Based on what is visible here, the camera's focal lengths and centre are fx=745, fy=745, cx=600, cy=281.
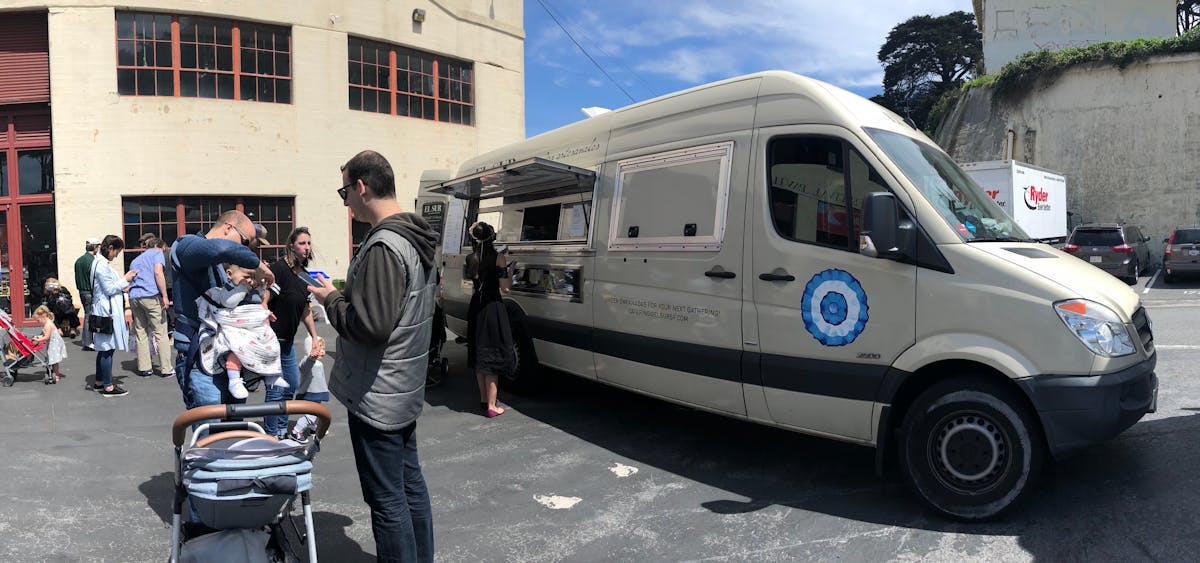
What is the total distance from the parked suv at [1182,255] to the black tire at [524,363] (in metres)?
19.6

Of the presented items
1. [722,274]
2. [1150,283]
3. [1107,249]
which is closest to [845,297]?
[722,274]

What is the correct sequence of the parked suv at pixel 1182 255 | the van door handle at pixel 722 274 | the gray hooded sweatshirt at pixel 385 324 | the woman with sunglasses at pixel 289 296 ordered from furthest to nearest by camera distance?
the parked suv at pixel 1182 255 → the woman with sunglasses at pixel 289 296 → the van door handle at pixel 722 274 → the gray hooded sweatshirt at pixel 385 324

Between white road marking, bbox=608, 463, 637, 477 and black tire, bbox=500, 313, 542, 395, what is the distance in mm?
2072

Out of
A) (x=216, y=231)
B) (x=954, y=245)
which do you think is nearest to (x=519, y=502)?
(x=216, y=231)

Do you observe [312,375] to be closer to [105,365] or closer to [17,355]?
[105,365]

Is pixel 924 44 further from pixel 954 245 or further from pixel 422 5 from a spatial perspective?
pixel 954 245

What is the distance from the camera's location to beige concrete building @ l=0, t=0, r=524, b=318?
1400 cm

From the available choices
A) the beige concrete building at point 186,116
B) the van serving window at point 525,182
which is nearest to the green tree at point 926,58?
the beige concrete building at point 186,116

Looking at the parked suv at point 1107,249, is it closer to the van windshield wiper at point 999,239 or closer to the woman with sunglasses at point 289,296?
the van windshield wiper at point 999,239

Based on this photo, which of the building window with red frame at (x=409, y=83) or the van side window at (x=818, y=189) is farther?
the building window with red frame at (x=409, y=83)

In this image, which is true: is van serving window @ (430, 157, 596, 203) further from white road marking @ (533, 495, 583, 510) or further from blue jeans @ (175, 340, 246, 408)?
blue jeans @ (175, 340, 246, 408)

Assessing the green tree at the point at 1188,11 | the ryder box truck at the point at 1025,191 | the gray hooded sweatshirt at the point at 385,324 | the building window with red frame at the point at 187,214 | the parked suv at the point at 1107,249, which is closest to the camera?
the gray hooded sweatshirt at the point at 385,324

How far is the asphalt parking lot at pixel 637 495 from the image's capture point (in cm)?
398

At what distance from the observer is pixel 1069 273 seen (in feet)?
13.4
